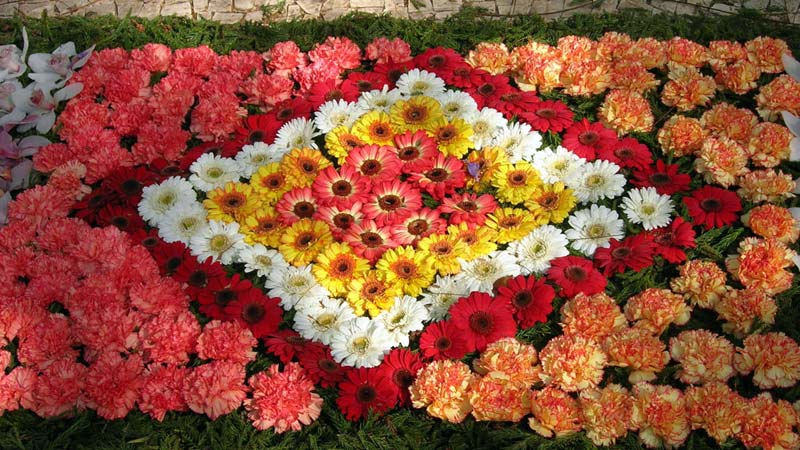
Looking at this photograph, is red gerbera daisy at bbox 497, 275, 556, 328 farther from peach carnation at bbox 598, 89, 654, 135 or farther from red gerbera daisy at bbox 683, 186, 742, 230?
peach carnation at bbox 598, 89, 654, 135

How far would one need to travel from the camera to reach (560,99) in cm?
375

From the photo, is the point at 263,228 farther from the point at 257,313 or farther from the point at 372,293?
the point at 372,293

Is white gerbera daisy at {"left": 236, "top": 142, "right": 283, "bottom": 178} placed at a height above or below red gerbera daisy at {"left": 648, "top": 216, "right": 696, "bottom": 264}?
below

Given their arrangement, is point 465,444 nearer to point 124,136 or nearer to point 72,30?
point 124,136

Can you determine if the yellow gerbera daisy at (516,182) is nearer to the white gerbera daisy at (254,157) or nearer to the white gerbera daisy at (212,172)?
the white gerbera daisy at (254,157)

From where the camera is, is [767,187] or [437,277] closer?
[437,277]

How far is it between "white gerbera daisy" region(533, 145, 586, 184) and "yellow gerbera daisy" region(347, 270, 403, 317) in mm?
784

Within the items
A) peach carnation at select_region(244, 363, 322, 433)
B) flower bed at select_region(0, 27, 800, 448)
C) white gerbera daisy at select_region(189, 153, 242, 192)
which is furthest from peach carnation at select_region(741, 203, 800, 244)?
white gerbera daisy at select_region(189, 153, 242, 192)

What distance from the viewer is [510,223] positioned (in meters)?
3.14

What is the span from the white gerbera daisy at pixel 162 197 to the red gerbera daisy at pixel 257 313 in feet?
1.76

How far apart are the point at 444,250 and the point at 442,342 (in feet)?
1.22

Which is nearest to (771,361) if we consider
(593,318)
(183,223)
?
(593,318)

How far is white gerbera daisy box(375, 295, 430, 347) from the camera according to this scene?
9.38 ft

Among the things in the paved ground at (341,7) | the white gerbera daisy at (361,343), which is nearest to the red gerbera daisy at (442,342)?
the white gerbera daisy at (361,343)
